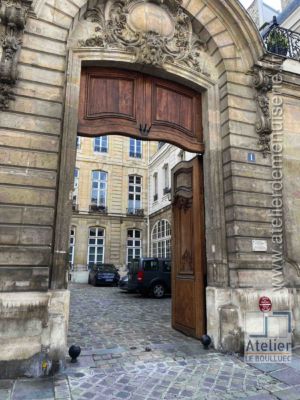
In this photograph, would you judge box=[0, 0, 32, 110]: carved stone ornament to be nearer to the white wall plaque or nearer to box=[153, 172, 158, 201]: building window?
the white wall plaque

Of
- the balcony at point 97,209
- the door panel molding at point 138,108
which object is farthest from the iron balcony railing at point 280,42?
the balcony at point 97,209

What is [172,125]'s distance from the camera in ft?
19.0

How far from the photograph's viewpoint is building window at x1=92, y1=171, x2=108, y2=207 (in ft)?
71.7

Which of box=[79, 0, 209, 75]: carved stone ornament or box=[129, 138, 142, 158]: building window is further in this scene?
box=[129, 138, 142, 158]: building window

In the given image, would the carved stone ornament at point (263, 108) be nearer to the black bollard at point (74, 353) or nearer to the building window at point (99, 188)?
the black bollard at point (74, 353)

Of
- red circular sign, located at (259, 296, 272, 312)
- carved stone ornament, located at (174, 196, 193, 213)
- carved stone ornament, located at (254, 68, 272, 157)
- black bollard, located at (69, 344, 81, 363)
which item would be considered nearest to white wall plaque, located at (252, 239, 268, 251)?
red circular sign, located at (259, 296, 272, 312)

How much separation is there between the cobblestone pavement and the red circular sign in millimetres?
768

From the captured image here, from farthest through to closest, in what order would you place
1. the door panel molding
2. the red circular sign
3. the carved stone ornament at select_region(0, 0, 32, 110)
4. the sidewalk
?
the door panel molding, the red circular sign, the carved stone ornament at select_region(0, 0, 32, 110), the sidewalk

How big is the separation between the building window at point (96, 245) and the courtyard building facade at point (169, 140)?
15.1 m

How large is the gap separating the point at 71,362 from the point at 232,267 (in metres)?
2.83

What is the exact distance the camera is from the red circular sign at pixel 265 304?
16.8 feet

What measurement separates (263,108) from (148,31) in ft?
8.17

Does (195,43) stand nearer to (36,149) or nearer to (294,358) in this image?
(36,149)

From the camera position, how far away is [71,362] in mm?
4301
